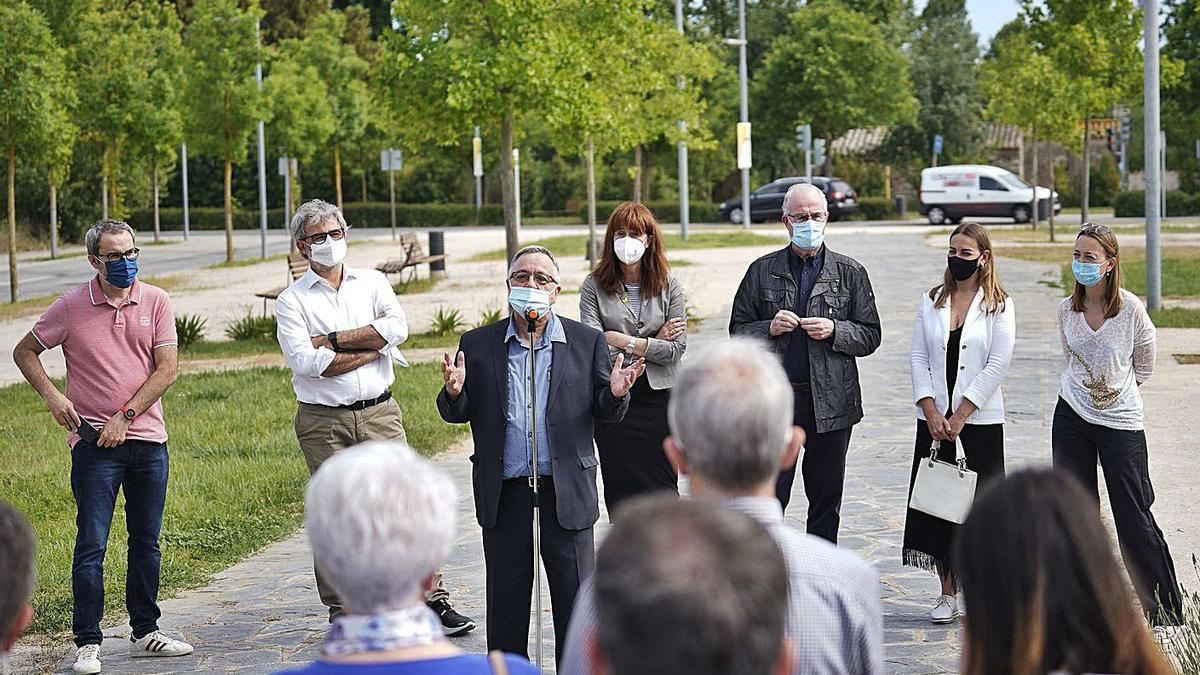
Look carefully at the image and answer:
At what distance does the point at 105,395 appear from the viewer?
6.87 m

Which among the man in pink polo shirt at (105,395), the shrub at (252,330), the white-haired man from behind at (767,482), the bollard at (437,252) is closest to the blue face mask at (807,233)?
the man in pink polo shirt at (105,395)

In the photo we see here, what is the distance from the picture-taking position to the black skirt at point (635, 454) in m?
6.94

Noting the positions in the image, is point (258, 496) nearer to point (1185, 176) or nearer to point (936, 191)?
point (936, 191)

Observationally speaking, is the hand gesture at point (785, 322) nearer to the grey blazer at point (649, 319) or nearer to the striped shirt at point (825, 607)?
the grey blazer at point (649, 319)

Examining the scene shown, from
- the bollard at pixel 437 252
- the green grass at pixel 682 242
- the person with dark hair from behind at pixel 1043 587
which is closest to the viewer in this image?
the person with dark hair from behind at pixel 1043 587

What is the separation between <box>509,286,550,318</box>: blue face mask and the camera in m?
5.91

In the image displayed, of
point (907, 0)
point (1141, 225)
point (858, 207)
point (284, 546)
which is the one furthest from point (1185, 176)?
point (284, 546)

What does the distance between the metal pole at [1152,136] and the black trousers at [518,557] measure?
14212 mm

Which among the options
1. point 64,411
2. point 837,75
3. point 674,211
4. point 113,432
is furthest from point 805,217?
point 837,75

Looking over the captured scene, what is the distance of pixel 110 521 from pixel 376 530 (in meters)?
4.55

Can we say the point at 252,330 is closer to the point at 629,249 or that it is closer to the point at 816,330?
the point at 629,249

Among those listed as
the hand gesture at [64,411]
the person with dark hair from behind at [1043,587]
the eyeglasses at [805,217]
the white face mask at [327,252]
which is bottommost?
the hand gesture at [64,411]

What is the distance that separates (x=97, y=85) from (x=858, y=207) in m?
29.2

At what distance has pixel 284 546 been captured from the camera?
31.0 ft
